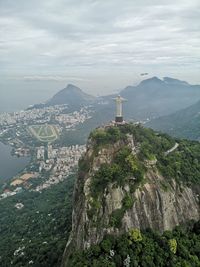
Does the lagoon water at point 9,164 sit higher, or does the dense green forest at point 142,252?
the dense green forest at point 142,252

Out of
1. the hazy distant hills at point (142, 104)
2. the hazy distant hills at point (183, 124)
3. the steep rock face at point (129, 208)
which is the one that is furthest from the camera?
the hazy distant hills at point (142, 104)

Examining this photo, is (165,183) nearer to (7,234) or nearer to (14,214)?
(7,234)

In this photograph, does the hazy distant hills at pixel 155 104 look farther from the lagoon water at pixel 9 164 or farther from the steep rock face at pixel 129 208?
the steep rock face at pixel 129 208

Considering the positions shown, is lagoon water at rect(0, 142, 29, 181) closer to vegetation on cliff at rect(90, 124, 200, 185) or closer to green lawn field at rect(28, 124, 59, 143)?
green lawn field at rect(28, 124, 59, 143)

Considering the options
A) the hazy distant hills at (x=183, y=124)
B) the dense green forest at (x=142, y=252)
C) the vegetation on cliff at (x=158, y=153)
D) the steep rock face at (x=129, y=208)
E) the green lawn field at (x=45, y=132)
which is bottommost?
the green lawn field at (x=45, y=132)

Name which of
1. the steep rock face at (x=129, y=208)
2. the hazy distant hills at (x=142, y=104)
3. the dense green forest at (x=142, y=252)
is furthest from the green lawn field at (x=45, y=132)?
the dense green forest at (x=142, y=252)

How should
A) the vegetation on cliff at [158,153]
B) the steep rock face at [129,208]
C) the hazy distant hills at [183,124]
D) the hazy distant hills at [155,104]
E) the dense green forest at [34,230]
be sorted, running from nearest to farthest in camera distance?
the steep rock face at [129,208]
the vegetation on cliff at [158,153]
the dense green forest at [34,230]
the hazy distant hills at [183,124]
the hazy distant hills at [155,104]

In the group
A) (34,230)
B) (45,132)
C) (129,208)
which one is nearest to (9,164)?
(45,132)

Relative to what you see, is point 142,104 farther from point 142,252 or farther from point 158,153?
point 142,252
